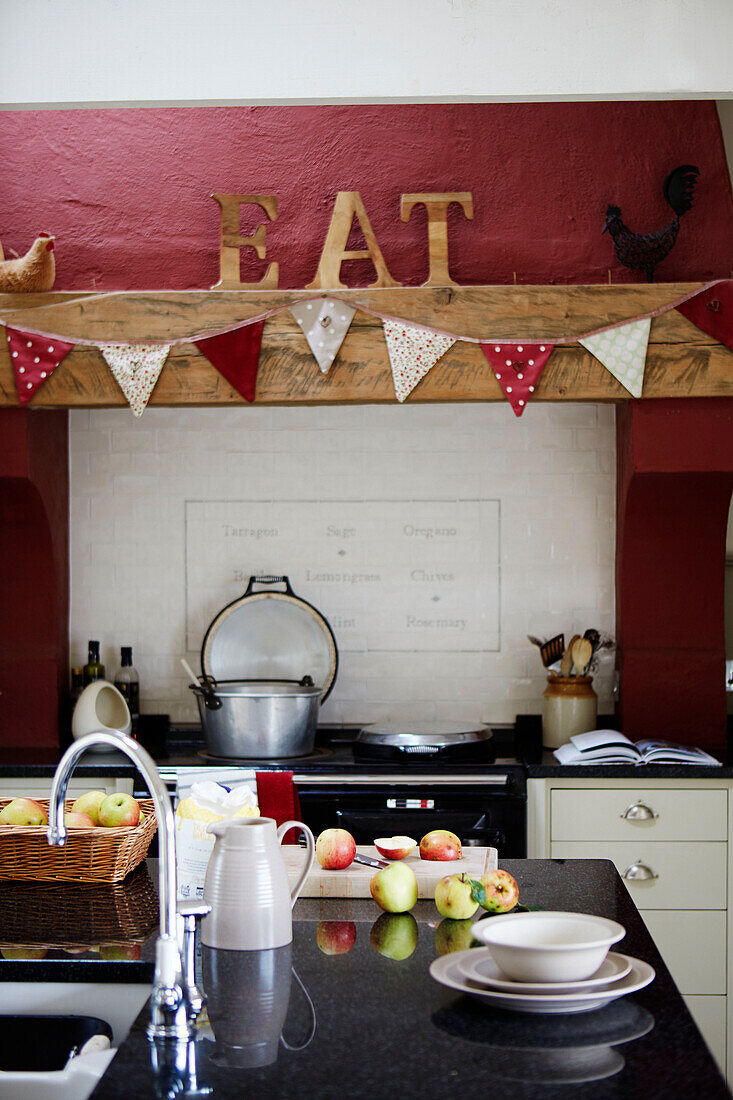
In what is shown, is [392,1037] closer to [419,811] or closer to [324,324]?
[419,811]

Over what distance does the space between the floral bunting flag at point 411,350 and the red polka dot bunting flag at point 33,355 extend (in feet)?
3.25

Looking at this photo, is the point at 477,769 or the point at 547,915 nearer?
the point at 547,915

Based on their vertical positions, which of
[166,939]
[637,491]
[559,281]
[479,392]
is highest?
[559,281]

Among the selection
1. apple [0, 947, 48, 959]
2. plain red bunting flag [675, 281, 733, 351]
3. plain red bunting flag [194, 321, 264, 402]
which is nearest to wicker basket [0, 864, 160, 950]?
apple [0, 947, 48, 959]

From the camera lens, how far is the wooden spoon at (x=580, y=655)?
3967mm

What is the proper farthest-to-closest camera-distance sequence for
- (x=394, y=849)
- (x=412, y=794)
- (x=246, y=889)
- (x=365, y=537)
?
(x=365, y=537) < (x=412, y=794) < (x=394, y=849) < (x=246, y=889)

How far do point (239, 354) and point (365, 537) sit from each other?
1041mm

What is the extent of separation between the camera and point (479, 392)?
3.48 metres

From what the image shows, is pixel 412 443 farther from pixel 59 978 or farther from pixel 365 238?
pixel 59 978

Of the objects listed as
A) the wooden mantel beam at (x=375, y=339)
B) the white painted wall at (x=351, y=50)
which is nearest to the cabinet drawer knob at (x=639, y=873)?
the wooden mantel beam at (x=375, y=339)

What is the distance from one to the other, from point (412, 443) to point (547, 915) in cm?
285

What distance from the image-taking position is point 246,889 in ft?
5.49

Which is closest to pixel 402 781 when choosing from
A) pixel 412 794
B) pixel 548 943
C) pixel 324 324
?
pixel 412 794

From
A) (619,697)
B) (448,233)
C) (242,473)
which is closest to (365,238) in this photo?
(448,233)
